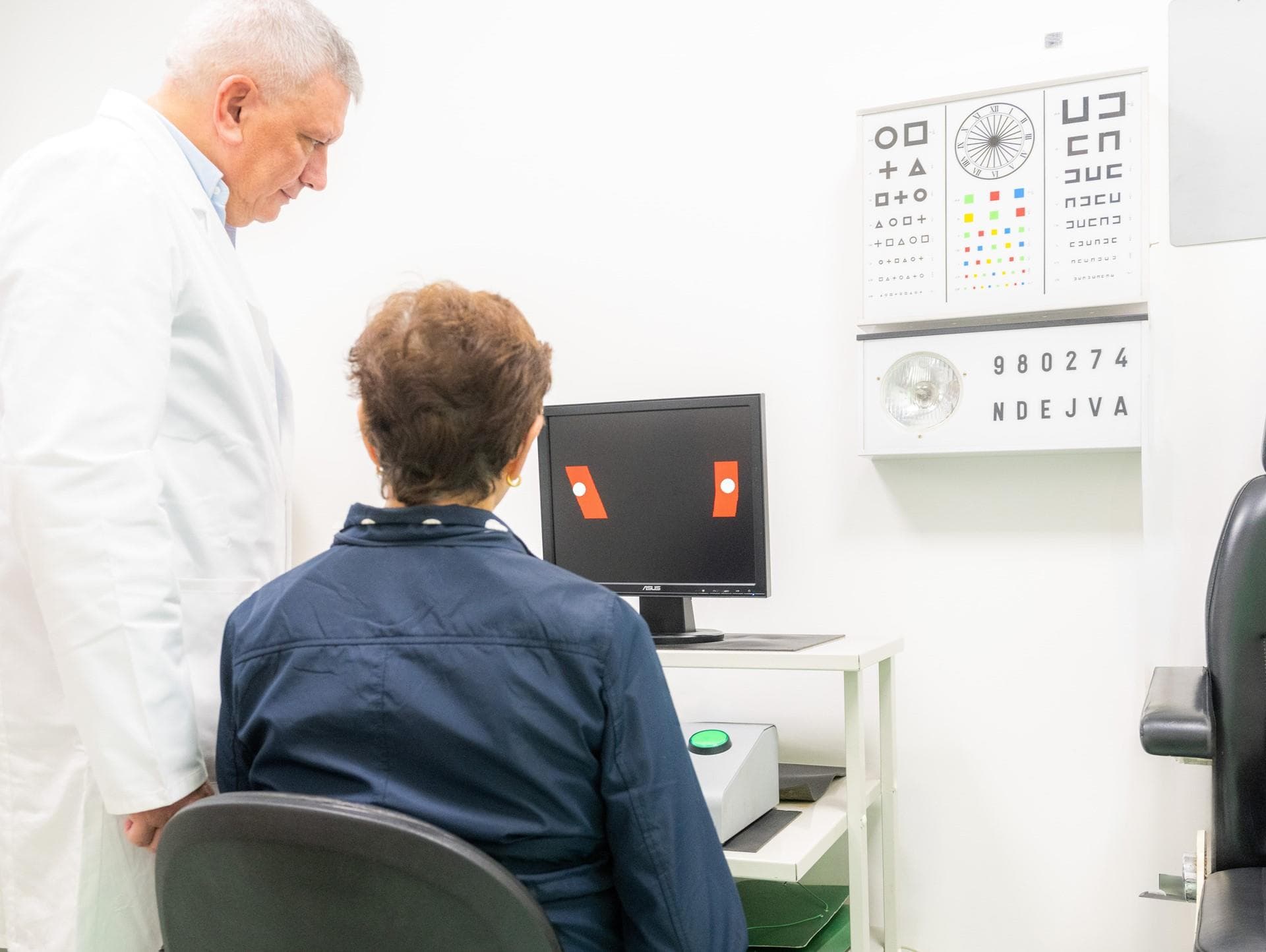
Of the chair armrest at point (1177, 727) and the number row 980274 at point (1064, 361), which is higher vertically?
the number row 980274 at point (1064, 361)

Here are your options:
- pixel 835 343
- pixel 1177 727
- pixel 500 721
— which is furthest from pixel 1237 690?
pixel 500 721

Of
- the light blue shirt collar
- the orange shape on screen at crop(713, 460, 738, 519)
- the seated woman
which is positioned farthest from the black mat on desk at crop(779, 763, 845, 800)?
the light blue shirt collar

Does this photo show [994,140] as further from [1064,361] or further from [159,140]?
[159,140]

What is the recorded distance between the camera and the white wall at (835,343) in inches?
72.3

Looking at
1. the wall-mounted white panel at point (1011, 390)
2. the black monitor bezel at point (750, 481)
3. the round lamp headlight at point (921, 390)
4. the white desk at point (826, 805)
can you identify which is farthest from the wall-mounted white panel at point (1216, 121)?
the white desk at point (826, 805)

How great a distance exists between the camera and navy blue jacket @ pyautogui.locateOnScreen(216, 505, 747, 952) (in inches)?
34.0

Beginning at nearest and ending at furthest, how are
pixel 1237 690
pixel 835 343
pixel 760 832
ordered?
pixel 1237 690 → pixel 760 832 → pixel 835 343

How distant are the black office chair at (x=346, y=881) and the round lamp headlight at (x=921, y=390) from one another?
51.7 inches

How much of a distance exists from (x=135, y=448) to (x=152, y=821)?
34 cm

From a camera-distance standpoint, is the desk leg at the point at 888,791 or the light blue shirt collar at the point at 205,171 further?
the desk leg at the point at 888,791

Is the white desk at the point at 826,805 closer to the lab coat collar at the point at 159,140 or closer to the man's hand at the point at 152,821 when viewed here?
the man's hand at the point at 152,821

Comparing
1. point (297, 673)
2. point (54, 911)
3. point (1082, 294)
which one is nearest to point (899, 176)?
point (1082, 294)

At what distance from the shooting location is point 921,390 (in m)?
1.93

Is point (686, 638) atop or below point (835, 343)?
below
